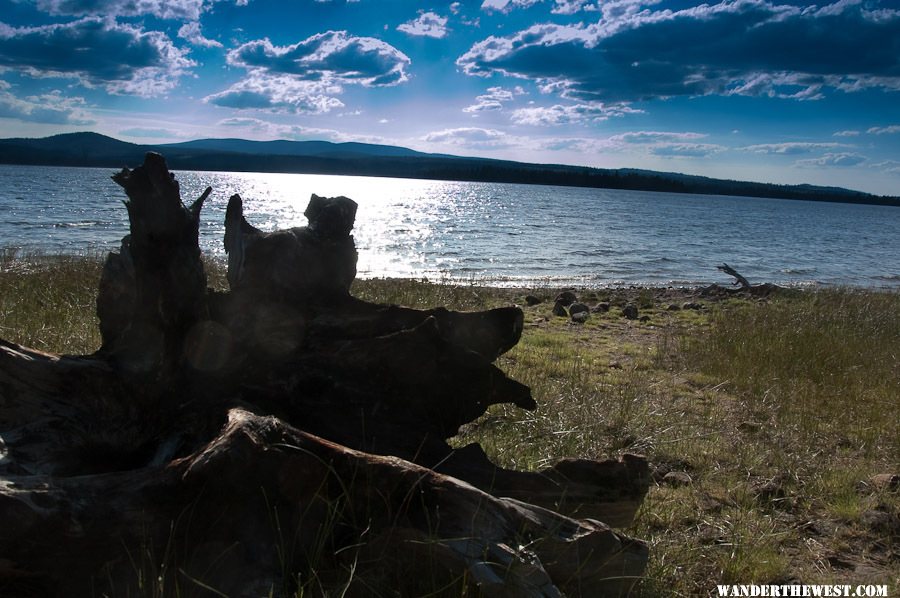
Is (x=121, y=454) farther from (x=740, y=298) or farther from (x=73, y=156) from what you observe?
(x=73, y=156)

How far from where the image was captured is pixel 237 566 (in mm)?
2424

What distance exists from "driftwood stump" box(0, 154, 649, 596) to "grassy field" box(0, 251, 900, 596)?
99cm

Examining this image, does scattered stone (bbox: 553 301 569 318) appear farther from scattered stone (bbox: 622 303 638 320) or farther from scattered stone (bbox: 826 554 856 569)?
scattered stone (bbox: 826 554 856 569)

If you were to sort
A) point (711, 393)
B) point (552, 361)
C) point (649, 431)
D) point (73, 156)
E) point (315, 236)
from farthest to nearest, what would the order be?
1. point (73, 156)
2. point (552, 361)
3. point (711, 393)
4. point (649, 431)
5. point (315, 236)

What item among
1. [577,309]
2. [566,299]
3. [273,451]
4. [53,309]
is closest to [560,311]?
[577,309]

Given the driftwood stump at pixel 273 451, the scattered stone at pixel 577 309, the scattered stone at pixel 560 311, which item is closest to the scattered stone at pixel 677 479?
the driftwood stump at pixel 273 451

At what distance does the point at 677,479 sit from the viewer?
4.88 metres

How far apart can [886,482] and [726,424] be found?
5.05 feet

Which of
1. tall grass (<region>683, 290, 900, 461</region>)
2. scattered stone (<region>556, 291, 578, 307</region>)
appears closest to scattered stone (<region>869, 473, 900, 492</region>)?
tall grass (<region>683, 290, 900, 461</region>)

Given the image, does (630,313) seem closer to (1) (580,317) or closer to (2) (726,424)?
(1) (580,317)

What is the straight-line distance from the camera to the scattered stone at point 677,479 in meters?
4.82

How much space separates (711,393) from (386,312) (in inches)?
199

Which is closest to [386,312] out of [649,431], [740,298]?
[649,431]

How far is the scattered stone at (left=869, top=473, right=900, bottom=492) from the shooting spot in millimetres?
4871
